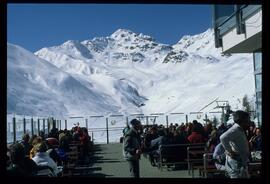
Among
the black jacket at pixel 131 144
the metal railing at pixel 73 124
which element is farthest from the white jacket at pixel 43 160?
the black jacket at pixel 131 144

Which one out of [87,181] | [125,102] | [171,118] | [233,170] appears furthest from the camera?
[125,102]

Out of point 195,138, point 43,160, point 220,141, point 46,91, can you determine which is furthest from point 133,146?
point 46,91

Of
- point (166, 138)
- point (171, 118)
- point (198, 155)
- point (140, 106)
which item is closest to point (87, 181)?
point (198, 155)

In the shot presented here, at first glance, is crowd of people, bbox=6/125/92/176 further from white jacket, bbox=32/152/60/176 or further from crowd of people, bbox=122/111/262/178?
crowd of people, bbox=122/111/262/178

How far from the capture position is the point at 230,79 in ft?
558

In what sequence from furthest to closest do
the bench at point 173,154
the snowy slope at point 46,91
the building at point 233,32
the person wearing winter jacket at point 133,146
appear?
the snowy slope at point 46,91, the building at point 233,32, the bench at point 173,154, the person wearing winter jacket at point 133,146

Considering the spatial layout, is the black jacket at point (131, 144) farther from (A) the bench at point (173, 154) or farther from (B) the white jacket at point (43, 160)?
(A) the bench at point (173, 154)

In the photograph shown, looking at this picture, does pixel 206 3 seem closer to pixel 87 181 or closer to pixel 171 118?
pixel 87 181

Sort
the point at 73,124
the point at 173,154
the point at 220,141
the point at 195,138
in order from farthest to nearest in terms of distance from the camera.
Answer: the point at 73,124 < the point at 173,154 < the point at 195,138 < the point at 220,141

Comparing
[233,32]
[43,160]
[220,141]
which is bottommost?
[43,160]

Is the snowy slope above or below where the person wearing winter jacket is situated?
above

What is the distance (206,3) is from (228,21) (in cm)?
1024

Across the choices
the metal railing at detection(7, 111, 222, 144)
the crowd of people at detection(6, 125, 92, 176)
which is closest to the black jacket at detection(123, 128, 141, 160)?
the crowd of people at detection(6, 125, 92, 176)

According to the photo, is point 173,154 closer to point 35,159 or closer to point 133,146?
point 133,146
